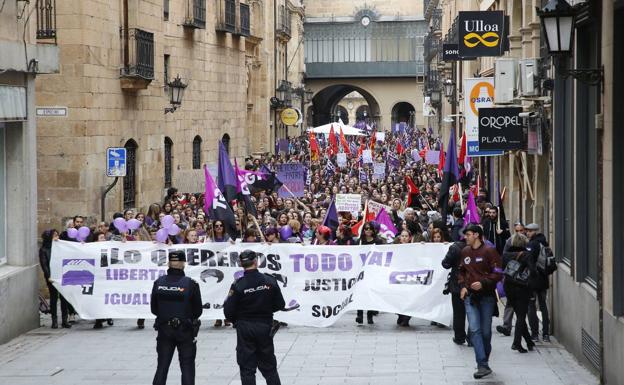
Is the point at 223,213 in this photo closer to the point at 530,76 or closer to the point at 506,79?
the point at 530,76

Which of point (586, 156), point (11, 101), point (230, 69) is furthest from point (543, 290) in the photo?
point (230, 69)

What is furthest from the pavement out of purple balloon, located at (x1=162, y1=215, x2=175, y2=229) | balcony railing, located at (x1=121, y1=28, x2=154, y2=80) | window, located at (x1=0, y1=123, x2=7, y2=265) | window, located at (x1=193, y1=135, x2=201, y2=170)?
window, located at (x1=193, y1=135, x2=201, y2=170)

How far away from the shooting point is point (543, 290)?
1477 cm

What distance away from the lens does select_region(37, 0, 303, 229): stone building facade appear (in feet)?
70.0

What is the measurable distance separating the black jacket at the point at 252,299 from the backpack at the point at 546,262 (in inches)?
191

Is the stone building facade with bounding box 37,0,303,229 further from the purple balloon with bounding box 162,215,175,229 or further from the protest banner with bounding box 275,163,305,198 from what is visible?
the purple balloon with bounding box 162,215,175,229

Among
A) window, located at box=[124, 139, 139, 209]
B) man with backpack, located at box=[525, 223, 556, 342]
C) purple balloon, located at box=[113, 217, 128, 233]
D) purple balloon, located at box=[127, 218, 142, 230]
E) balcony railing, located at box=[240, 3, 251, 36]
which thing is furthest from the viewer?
balcony railing, located at box=[240, 3, 251, 36]

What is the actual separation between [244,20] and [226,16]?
3.01 m

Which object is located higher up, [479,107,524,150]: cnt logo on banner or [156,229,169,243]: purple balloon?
[479,107,524,150]: cnt logo on banner

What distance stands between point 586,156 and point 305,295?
4.20m

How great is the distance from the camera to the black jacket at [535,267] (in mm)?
14312

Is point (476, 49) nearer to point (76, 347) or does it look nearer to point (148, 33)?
point (148, 33)

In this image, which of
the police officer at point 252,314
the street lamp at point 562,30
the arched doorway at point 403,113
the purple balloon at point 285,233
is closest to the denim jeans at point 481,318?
the street lamp at point 562,30

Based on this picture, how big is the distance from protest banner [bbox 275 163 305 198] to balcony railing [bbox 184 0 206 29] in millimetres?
7101
